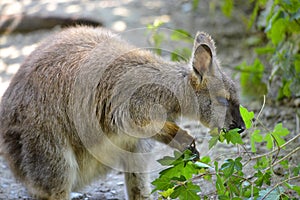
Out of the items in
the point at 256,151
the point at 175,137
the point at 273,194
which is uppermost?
the point at 256,151

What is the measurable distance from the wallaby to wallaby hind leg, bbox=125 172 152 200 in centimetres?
24

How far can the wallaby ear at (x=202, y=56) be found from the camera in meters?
4.09

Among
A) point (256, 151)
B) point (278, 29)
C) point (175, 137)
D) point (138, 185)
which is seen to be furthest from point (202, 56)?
point (256, 151)

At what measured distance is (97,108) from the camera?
4.29 m

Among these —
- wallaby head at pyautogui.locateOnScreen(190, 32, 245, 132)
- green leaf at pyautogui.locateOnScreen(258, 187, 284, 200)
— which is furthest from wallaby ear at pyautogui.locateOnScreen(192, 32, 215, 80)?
green leaf at pyautogui.locateOnScreen(258, 187, 284, 200)

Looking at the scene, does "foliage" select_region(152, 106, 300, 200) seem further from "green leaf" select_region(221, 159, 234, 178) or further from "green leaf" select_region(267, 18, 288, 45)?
"green leaf" select_region(267, 18, 288, 45)

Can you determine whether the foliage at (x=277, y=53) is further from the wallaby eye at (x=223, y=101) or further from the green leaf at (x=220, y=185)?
the green leaf at (x=220, y=185)

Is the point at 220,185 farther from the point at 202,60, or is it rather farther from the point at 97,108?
the point at 97,108

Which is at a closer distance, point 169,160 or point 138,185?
point 169,160

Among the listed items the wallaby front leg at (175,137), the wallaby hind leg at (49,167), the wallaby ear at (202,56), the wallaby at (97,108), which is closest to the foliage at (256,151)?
the wallaby front leg at (175,137)

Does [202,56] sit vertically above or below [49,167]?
above

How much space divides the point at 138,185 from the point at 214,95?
90cm

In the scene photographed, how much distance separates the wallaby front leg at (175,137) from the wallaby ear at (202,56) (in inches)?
14.9

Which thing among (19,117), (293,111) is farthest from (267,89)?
(19,117)
